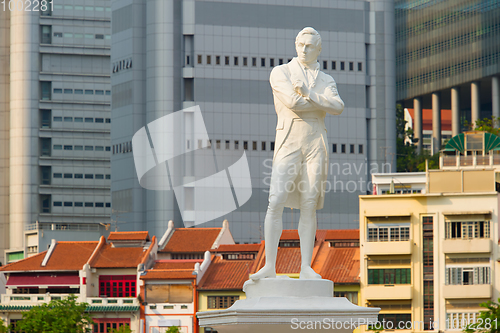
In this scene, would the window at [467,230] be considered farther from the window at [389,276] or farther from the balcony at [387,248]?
the window at [389,276]

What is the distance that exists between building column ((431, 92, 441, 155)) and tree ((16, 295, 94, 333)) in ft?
172

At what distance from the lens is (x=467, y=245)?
63.3 meters

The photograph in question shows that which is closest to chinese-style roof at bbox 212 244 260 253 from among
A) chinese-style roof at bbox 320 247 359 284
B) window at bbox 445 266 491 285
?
chinese-style roof at bbox 320 247 359 284

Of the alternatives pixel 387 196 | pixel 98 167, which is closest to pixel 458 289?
pixel 387 196

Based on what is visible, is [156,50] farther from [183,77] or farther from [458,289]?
[458,289]

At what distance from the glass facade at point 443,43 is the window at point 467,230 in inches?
1588

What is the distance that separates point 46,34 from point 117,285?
51652mm

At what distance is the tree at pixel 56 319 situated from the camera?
6031 centimetres

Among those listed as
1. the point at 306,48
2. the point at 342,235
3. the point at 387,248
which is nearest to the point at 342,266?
the point at 342,235

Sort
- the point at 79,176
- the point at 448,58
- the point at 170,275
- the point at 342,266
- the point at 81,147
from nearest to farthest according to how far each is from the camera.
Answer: the point at 342,266 → the point at 170,275 → the point at 448,58 → the point at 79,176 → the point at 81,147

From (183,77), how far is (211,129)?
5.49m

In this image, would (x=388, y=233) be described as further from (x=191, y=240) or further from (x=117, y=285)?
(x=117, y=285)

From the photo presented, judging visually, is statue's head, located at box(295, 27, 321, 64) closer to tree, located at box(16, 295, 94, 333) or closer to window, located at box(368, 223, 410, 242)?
Result: tree, located at box(16, 295, 94, 333)

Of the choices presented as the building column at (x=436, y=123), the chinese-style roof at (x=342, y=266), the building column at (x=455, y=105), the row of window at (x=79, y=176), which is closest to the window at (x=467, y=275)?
the chinese-style roof at (x=342, y=266)
